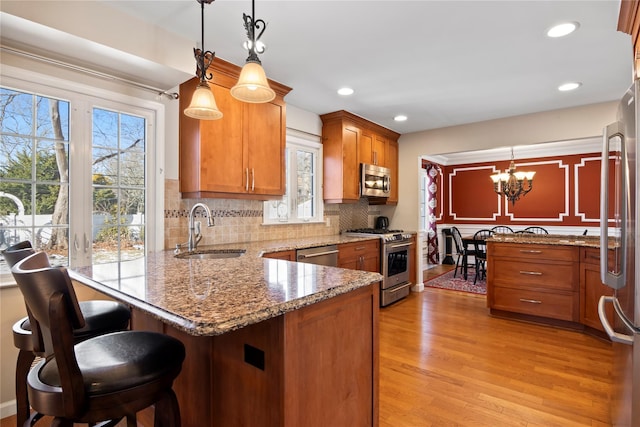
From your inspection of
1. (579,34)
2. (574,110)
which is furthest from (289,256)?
(574,110)

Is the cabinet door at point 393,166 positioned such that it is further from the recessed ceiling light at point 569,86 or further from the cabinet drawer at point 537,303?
the recessed ceiling light at point 569,86

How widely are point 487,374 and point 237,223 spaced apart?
2.51 meters

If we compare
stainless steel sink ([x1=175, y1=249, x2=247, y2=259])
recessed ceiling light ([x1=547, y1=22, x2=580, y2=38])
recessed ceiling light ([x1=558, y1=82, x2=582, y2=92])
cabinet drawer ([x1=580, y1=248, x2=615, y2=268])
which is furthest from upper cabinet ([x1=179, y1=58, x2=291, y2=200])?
cabinet drawer ([x1=580, y1=248, x2=615, y2=268])

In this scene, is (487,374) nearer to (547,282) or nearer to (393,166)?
(547,282)

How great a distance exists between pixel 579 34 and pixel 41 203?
3827 millimetres

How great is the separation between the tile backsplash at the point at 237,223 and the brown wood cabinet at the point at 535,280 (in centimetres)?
195

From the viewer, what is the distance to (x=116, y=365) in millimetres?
1041

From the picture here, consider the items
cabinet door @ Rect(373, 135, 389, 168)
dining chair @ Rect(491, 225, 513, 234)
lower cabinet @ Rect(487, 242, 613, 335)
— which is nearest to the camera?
lower cabinet @ Rect(487, 242, 613, 335)

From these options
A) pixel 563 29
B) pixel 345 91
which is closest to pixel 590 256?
pixel 563 29

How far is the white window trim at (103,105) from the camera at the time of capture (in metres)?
2.03

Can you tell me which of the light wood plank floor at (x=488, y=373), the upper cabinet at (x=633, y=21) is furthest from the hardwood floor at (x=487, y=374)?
the upper cabinet at (x=633, y=21)

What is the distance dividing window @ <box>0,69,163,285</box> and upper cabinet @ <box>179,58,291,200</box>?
26 cm

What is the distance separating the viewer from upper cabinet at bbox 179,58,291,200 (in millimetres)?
2689

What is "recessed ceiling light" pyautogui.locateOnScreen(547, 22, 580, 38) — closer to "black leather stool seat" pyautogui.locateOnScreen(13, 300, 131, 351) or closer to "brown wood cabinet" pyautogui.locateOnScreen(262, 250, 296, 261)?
"brown wood cabinet" pyautogui.locateOnScreen(262, 250, 296, 261)
